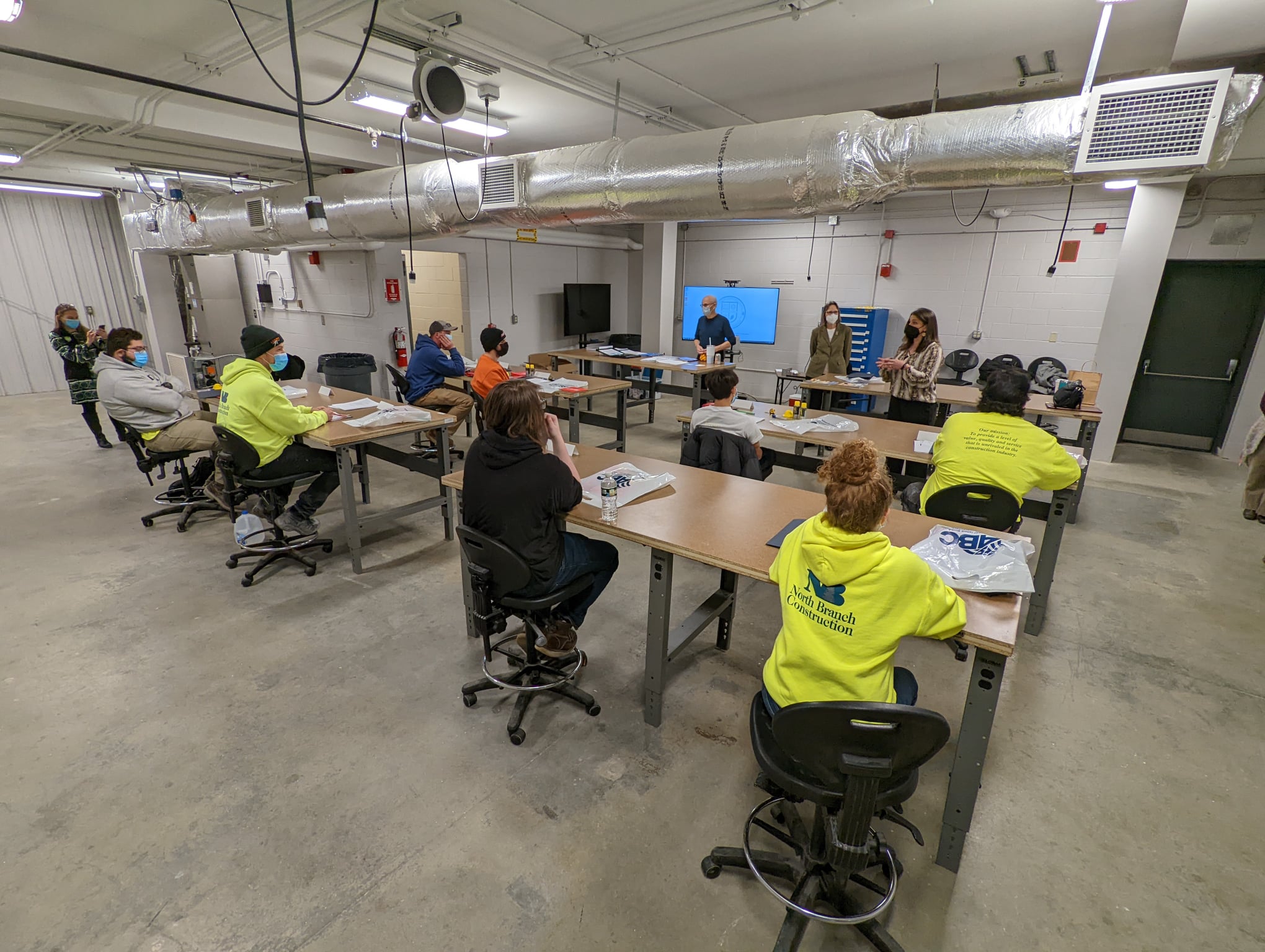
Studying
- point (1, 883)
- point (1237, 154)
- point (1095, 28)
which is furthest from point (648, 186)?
point (1237, 154)

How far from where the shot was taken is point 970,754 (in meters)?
1.64

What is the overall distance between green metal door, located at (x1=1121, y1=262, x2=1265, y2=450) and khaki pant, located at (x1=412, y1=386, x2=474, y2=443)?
7.03 meters

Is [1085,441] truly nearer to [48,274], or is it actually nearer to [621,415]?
[621,415]

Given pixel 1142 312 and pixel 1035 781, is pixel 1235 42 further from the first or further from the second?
pixel 1035 781

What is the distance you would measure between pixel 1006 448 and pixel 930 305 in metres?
5.19

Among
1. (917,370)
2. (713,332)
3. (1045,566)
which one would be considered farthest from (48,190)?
(1045,566)

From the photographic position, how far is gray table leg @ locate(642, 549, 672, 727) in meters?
2.13

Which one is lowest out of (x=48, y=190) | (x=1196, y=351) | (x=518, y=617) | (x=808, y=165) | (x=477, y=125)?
(x=518, y=617)

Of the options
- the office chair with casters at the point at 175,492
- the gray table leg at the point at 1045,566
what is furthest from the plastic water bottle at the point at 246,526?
the gray table leg at the point at 1045,566

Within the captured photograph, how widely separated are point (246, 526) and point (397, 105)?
3045 mm

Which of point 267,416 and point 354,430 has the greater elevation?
point 267,416

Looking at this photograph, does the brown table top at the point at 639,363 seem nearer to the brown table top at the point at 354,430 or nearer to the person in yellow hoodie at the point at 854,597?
the brown table top at the point at 354,430

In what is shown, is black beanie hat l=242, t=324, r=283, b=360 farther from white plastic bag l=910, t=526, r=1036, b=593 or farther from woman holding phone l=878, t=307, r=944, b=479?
woman holding phone l=878, t=307, r=944, b=479

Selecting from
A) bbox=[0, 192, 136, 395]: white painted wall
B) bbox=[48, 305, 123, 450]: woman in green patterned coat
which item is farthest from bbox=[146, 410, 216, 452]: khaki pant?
bbox=[0, 192, 136, 395]: white painted wall
